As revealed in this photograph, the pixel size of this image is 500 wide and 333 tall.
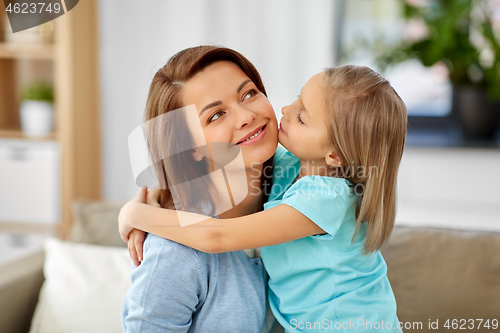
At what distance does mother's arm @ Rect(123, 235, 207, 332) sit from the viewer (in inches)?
35.6

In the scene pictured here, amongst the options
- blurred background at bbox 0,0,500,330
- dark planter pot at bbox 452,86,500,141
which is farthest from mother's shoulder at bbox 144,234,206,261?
dark planter pot at bbox 452,86,500,141

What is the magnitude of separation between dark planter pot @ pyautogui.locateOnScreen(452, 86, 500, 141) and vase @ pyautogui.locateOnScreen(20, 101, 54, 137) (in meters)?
2.46

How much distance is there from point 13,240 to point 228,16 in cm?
187

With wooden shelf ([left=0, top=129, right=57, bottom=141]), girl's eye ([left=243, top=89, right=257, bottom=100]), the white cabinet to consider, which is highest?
girl's eye ([left=243, top=89, right=257, bottom=100])

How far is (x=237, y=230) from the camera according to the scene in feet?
2.99

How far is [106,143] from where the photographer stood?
2.95 m

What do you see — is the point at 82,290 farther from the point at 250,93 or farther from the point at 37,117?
the point at 37,117

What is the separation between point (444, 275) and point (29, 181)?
2292 mm

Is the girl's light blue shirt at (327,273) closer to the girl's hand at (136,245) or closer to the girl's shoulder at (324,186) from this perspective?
the girl's shoulder at (324,186)

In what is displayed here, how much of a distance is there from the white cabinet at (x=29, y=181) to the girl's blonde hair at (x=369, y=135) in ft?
6.86

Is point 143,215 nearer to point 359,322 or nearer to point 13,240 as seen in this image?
point 359,322

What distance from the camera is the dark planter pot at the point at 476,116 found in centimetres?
270

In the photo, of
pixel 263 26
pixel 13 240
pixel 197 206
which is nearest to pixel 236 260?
pixel 197 206

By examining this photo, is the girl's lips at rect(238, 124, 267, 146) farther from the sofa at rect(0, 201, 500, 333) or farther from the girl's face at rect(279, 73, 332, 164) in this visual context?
the sofa at rect(0, 201, 500, 333)
